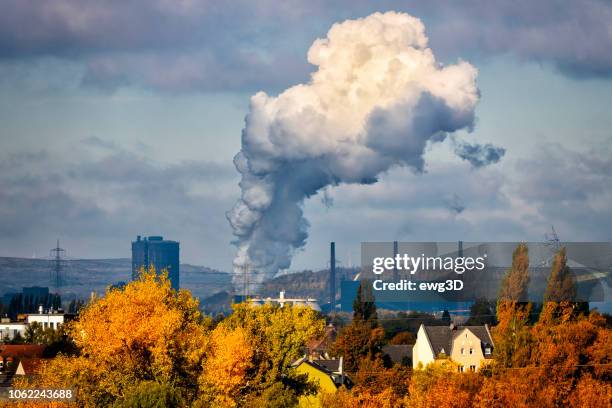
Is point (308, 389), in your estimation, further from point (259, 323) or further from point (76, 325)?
point (76, 325)

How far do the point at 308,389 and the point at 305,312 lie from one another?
17.0 feet

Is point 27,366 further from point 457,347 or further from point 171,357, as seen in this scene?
point 457,347

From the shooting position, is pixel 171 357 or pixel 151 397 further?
pixel 171 357

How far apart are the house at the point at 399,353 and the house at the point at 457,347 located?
0.74 m

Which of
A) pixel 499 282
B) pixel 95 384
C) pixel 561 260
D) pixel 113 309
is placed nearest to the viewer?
pixel 95 384

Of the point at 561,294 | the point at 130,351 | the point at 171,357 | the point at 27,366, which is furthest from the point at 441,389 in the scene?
the point at 561,294

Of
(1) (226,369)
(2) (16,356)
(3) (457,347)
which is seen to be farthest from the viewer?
(3) (457,347)

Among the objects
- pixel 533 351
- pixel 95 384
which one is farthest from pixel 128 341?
pixel 533 351

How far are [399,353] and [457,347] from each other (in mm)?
8616

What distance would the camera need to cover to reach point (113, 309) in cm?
6481

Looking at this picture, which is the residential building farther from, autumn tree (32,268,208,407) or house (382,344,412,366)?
autumn tree (32,268,208,407)

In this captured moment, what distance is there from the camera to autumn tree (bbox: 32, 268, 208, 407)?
195 ft

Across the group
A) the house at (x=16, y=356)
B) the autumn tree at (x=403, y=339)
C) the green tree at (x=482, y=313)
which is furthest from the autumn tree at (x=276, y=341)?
the green tree at (x=482, y=313)

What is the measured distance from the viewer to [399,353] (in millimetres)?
109625
